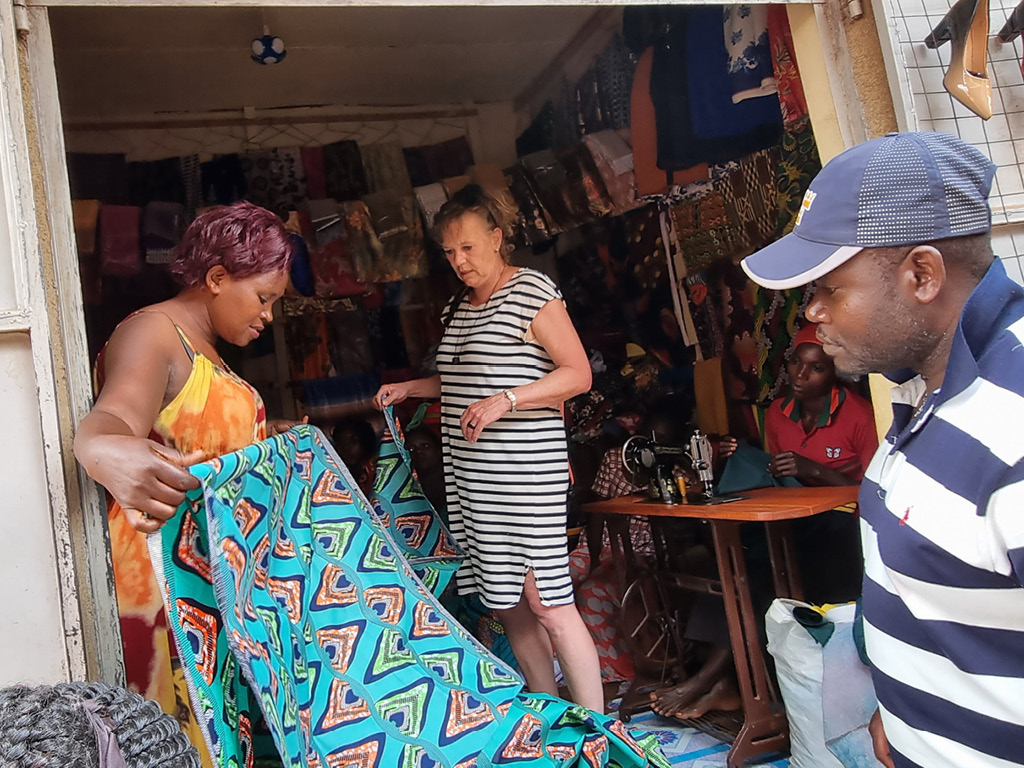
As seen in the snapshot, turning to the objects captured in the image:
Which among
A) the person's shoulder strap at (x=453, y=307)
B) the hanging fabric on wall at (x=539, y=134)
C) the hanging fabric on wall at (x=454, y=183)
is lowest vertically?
the person's shoulder strap at (x=453, y=307)

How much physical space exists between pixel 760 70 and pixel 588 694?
9.58 feet

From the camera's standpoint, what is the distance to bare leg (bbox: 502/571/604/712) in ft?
11.2

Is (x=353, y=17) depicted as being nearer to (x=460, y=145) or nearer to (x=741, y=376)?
(x=460, y=145)

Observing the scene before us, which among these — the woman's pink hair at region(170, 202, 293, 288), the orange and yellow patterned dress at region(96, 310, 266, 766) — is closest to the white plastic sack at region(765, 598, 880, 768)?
the orange and yellow patterned dress at region(96, 310, 266, 766)

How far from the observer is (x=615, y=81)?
5.41 meters

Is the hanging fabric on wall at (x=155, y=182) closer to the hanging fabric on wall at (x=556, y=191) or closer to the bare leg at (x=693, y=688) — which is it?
the hanging fabric on wall at (x=556, y=191)

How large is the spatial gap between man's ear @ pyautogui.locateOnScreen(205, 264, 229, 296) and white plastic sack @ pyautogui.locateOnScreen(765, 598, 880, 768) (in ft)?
7.36

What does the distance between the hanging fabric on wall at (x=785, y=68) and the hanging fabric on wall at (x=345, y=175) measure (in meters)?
3.01

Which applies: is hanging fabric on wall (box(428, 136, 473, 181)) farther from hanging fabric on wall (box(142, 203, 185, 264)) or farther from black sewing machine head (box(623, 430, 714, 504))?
black sewing machine head (box(623, 430, 714, 504))

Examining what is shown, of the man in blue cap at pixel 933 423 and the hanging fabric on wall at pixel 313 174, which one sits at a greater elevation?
the hanging fabric on wall at pixel 313 174

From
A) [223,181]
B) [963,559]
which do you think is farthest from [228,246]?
[223,181]

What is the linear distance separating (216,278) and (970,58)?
2.54m

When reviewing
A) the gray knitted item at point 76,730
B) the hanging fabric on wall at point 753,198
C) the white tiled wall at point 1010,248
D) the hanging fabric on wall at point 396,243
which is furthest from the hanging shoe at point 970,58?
the hanging fabric on wall at point 396,243

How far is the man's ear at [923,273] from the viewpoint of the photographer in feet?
5.04
